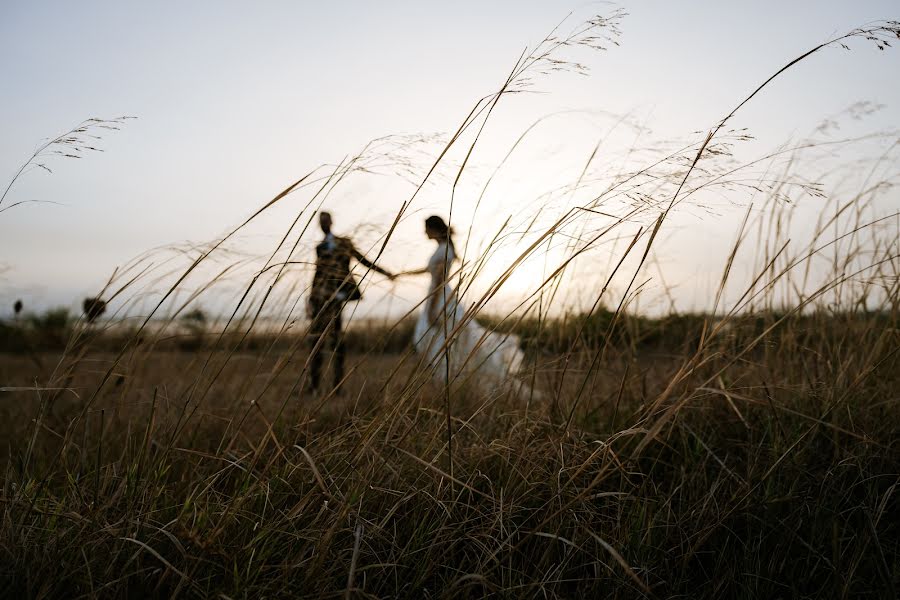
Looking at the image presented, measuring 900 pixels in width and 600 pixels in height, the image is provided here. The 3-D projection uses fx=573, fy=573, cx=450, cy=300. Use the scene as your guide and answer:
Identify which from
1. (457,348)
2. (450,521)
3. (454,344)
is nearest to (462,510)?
(450,521)

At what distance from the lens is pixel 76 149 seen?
1573 mm

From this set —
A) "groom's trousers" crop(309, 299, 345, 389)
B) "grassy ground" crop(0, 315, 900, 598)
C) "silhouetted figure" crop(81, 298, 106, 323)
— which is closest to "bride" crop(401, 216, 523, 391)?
"grassy ground" crop(0, 315, 900, 598)

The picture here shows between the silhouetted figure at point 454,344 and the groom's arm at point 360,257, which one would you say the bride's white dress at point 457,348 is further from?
the groom's arm at point 360,257

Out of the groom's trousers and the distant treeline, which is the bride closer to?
the distant treeline

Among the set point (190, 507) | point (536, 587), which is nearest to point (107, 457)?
point (190, 507)

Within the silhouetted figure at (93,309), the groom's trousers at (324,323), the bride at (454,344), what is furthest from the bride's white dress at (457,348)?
the silhouetted figure at (93,309)

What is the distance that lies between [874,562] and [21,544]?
1.78 m

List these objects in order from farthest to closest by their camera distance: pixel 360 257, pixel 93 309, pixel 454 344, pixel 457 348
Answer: pixel 454 344
pixel 457 348
pixel 360 257
pixel 93 309

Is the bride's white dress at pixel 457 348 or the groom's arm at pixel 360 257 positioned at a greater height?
the groom's arm at pixel 360 257

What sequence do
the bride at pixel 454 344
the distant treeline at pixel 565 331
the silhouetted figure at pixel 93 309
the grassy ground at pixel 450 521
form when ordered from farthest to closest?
1. the silhouetted figure at pixel 93 309
2. the distant treeline at pixel 565 331
3. the bride at pixel 454 344
4. the grassy ground at pixel 450 521

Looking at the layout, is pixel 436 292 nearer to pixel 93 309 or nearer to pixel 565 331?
pixel 93 309

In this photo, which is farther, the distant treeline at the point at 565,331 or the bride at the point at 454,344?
the distant treeline at the point at 565,331

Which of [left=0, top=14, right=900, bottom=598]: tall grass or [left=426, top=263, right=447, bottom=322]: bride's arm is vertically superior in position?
[left=426, top=263, right=447, bottom=322]: bride's arm

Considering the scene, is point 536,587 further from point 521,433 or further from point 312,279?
point 312,279
